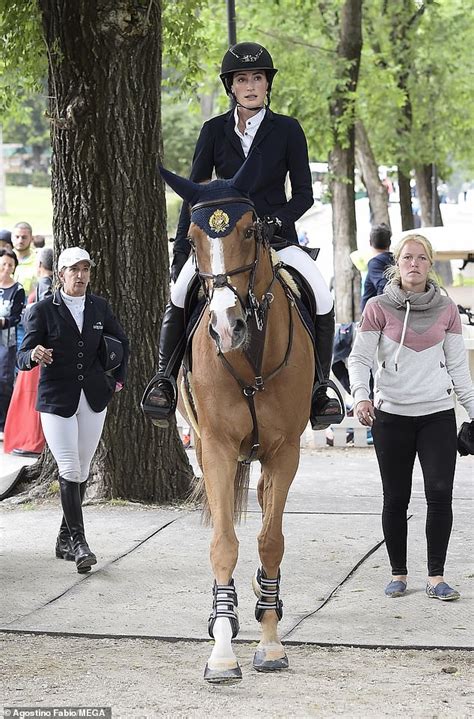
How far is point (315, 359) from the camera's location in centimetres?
711

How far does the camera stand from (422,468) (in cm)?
755

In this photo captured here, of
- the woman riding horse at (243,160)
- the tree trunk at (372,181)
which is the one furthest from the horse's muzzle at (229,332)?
the tree trunk at (372,181)

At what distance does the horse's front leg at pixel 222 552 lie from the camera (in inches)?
238

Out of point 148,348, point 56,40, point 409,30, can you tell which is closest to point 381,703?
point 148,348

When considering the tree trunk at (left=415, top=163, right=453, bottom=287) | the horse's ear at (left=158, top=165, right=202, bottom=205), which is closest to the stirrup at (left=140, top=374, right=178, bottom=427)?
the horse's ear at (left=158, top=165, right=202, bottom=205)

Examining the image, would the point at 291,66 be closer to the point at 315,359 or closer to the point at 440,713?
the point at 315,359

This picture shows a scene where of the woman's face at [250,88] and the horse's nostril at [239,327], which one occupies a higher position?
the woman's face at [250,88]

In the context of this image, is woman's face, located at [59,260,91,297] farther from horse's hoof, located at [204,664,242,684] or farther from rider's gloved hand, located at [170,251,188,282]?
horse's hoof, located at [204,664,242,684]

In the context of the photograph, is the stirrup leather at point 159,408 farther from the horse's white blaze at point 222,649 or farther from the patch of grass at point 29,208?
the patch of grass at point 29,208

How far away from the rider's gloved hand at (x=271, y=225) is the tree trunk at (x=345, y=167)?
15519mm

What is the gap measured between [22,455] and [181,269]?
269 inches

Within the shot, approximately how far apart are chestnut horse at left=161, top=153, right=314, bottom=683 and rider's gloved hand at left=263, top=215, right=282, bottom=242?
82mm

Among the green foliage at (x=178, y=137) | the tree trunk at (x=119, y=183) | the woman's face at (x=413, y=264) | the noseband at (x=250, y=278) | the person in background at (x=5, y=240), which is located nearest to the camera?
the noseband at (x=250, y=278)

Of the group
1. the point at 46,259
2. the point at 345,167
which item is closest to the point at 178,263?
the point at 46,259
